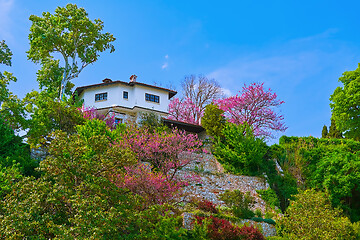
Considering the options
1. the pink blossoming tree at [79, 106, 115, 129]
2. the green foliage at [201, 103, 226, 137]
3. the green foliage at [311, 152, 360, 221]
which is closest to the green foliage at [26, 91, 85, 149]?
the pink blossoming tree at [79, 106, 115, 129]

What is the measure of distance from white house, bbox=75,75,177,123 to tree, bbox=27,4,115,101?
2.20 m

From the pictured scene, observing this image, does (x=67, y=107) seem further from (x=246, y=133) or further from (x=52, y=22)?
(x=246, y=133)

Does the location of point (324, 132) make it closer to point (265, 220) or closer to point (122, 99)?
point (122, 99)

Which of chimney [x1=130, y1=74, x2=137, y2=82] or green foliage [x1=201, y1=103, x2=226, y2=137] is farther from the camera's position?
chimney [x1=130, y1=74, x2=137, y2=82]

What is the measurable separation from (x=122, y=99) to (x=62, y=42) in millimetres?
7049

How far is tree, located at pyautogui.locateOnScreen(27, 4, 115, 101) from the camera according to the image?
3081cm

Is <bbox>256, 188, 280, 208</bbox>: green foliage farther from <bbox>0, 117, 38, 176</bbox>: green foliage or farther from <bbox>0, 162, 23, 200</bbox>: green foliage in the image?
<bbox>0, 162, 23, 200</bbox>: green foliage

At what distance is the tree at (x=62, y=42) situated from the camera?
30.8m

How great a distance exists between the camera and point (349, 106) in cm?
3409

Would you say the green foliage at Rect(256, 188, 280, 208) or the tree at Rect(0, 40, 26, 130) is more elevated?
the tree at Rect(0, 40, 26, 130)

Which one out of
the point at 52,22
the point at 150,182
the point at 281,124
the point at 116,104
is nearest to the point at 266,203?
the point at 150,182

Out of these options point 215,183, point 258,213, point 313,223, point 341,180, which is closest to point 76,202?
point 313,223

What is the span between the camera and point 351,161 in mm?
24797

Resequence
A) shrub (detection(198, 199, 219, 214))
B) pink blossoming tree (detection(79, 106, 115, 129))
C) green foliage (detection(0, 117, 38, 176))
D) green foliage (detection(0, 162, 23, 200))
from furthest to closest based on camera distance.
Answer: pink blossoming tree (detection(79, 106, 115, 129)) → green foliage (detection(0, 117, 38, 176)) → shrub (detection(198, 199, 219, 214)) → green foliage (detection(0, 162, 23, 200))
